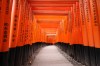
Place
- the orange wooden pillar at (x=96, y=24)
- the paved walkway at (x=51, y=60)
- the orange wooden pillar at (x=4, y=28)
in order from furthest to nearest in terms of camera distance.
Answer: the paved walkway at (x=51, y=60) < the orange wooden pillar at (x=96, y=24) < the orange wooden pillar at (x=4, y=28)

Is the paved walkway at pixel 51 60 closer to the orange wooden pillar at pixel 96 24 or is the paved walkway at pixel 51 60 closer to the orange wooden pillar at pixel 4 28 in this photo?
the orange wooden pillar at pixel 96 24

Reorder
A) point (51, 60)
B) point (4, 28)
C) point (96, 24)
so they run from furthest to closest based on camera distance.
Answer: point (51, 60) → point (96, 24) → point (4, 28)

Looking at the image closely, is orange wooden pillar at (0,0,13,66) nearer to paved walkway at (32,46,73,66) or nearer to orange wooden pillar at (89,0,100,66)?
orange wooden pillar at (89,0,100,66)

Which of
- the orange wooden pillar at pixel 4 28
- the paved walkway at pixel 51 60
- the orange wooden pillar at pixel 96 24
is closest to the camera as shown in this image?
the orange wooden pillar at pixel 4 28

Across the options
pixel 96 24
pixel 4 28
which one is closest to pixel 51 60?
pixel 96 24

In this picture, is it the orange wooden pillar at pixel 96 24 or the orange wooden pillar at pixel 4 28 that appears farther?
the orange wooden pillar at pixel 96 24

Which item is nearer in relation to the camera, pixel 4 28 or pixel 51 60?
pixel 4 28

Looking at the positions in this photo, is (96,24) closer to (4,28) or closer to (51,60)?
(4,28)

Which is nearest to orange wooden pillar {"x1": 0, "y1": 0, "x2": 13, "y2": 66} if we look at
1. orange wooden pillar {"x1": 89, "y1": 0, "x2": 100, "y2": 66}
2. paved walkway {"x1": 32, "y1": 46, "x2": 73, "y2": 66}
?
orange wooden pillar {"x1": 89, "y1": 0, "x2": 100, "y2": 66}

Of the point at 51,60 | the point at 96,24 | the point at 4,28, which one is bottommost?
the point at 51,60

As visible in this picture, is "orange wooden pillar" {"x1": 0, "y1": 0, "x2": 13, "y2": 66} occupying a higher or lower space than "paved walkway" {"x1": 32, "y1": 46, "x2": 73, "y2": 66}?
higher

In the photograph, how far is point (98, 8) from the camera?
16.9 ft

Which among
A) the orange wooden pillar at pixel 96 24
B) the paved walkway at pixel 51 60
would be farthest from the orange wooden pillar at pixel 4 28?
the paved walkway at pixel 51 60

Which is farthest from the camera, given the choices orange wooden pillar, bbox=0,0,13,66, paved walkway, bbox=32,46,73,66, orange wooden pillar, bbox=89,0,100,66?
paved walkway, bbox=32,46,73,66
